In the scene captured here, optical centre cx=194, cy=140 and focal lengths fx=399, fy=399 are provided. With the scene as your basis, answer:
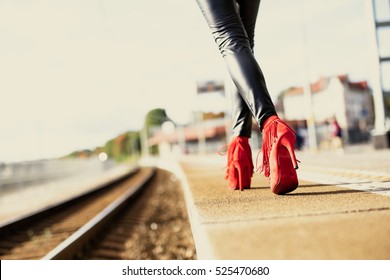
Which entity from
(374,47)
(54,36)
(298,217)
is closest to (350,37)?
(298,217)

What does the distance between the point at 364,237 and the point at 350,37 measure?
7.51 feet

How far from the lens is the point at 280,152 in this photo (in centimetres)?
148

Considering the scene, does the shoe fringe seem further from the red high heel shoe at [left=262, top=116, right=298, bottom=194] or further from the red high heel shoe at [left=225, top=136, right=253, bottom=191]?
the red high heel shoe at [left=225, top=136, right=253, bottom=191]

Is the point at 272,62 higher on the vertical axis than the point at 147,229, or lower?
higher

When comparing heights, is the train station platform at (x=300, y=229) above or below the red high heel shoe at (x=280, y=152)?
below

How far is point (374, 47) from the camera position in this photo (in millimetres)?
7363

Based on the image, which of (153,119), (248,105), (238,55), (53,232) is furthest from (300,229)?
(153,119)

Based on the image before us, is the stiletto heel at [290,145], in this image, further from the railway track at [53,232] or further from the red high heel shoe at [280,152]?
the railway track at [53,232]

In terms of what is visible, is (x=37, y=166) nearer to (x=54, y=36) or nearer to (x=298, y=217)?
(x=54, y=36)

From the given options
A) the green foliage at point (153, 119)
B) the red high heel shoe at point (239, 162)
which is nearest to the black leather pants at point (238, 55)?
the red high heel shoe at point (239, 162)

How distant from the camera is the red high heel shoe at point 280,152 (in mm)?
1444

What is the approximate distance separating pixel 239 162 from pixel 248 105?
350 mm

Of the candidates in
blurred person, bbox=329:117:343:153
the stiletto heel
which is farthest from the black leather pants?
blurred person, bbox=329:117:343:153

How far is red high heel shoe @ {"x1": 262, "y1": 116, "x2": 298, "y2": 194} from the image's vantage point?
1444 mm
